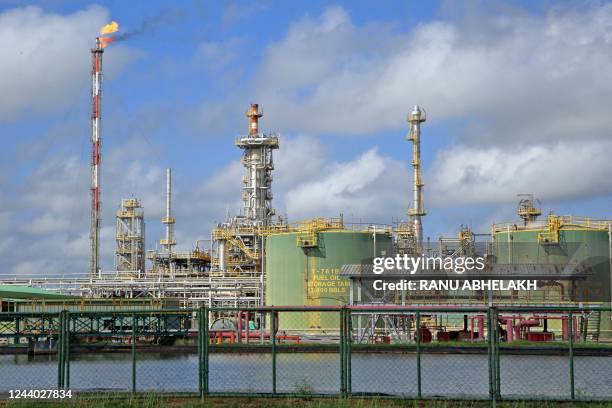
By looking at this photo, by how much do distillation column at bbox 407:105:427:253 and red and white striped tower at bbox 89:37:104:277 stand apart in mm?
26608

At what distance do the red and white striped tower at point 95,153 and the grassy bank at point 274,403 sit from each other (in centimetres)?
6557

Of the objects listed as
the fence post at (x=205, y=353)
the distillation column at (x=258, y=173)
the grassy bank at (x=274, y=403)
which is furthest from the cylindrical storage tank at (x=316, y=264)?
the grassy bank at (x=274, y=403)

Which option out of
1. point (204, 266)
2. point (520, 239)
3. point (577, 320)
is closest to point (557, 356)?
point (577, 320)

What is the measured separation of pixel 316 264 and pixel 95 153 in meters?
26.4

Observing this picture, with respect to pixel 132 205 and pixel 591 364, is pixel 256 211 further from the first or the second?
pixel 591 364

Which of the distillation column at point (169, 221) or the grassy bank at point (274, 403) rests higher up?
the distillation column at point (169, 221)

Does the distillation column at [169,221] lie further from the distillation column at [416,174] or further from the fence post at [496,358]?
the fence post at [496,358]

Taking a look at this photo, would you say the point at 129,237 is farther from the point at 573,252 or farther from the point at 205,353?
the point at 205,353

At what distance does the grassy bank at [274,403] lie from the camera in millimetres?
16480

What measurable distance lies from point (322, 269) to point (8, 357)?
3008cm

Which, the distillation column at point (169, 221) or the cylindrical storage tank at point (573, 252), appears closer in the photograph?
the cylindrical storage tank at point (573, 252)

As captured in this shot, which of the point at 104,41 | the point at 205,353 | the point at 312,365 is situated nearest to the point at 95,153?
the point at 104,41

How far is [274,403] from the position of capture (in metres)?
17.1

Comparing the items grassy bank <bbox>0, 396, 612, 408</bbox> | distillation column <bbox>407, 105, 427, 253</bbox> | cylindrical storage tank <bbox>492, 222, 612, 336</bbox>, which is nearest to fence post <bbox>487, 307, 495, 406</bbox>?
grassy bank <bbox>0, 396, 612, 408</bbox>
